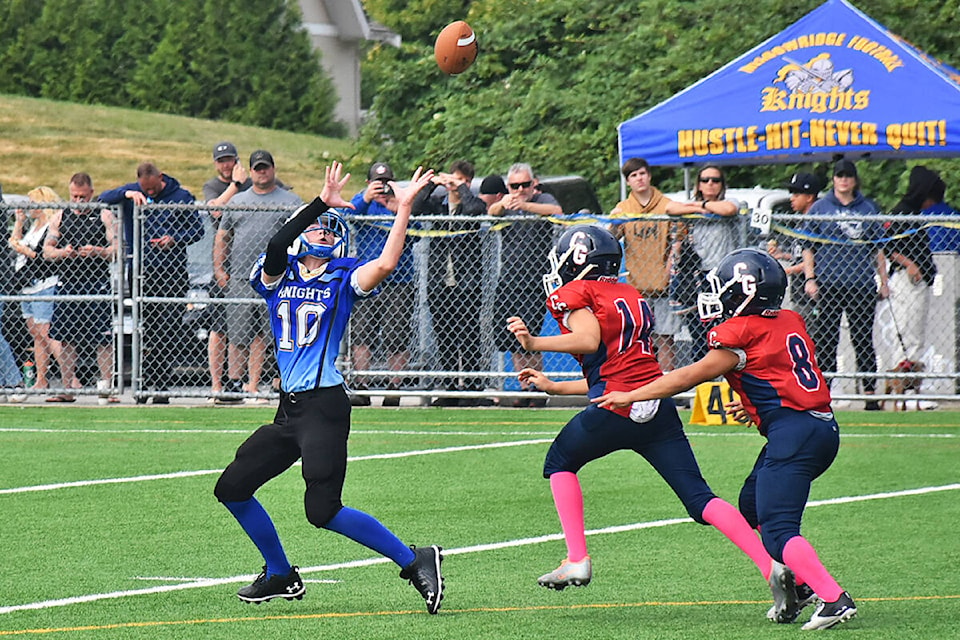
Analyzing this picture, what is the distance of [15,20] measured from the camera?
146 feet

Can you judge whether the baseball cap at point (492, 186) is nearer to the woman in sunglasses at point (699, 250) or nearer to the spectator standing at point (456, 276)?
the spectator standing at point (456, 276)

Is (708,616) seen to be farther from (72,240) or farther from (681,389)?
(72,240)

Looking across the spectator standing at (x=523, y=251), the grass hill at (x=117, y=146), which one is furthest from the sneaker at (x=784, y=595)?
the grass hill at (x=117, y=146)

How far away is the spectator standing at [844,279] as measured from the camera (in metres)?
14.0

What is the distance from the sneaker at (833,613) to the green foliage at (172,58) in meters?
39.8

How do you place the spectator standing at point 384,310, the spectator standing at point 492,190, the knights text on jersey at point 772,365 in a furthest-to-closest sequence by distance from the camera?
the spectator standing at point 492,190 → the spectator standing at point 384,310 → the knights text on jersey at point 772,365

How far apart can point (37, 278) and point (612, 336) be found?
898 centimetres

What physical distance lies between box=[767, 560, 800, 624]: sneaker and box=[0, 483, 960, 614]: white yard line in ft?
7.14

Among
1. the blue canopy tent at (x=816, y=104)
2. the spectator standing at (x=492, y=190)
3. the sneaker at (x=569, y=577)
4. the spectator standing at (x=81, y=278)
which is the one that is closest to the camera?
the sneaker at (x=569, y=577)

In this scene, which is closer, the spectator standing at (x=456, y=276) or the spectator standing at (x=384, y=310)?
the spectator standing at (x=456, y=276)

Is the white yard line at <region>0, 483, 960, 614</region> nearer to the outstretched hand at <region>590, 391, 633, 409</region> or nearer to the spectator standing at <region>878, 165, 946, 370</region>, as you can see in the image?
the outstretched hand at <region>590, 391, 633, 409</region>

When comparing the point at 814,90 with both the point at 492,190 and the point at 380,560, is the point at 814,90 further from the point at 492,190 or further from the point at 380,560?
the point at 380,560

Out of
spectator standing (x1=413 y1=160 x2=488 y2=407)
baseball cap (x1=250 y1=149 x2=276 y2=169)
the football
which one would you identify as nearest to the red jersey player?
the football

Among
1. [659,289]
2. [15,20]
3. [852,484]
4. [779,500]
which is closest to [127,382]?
[659,289]
